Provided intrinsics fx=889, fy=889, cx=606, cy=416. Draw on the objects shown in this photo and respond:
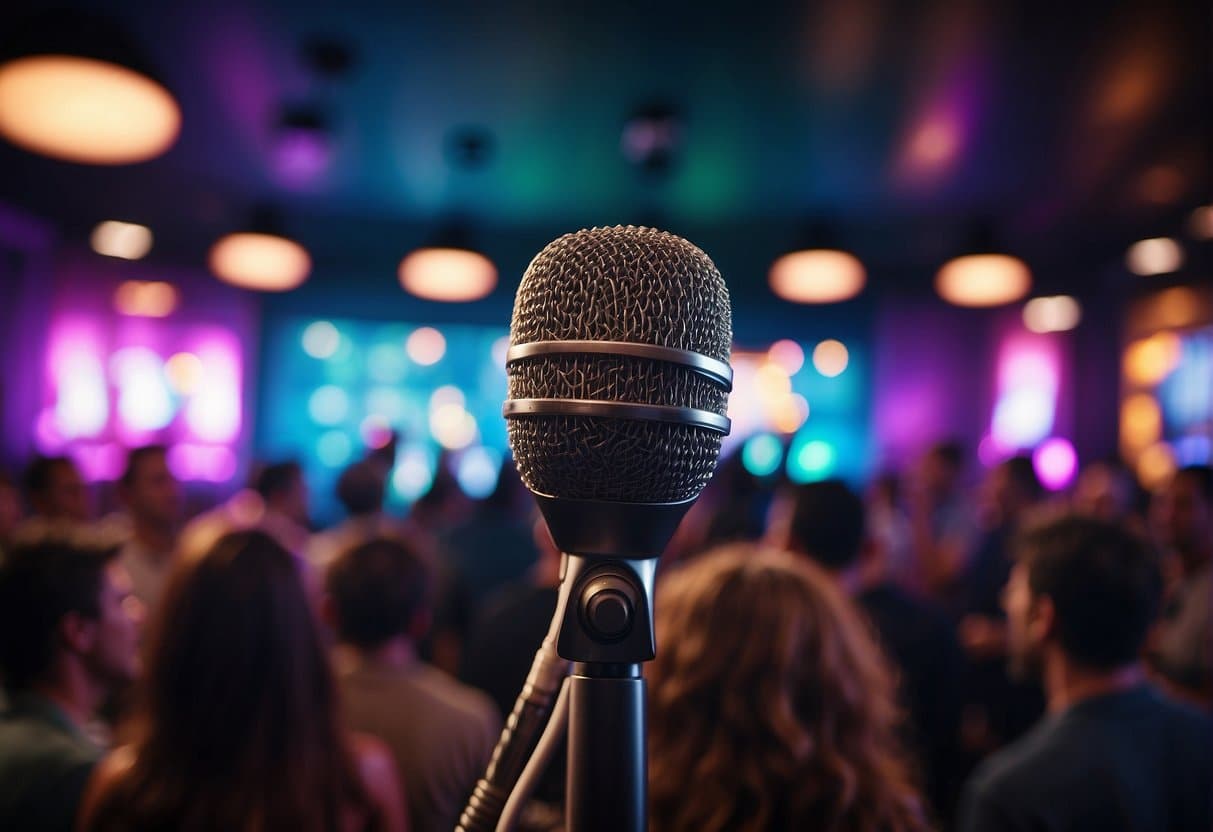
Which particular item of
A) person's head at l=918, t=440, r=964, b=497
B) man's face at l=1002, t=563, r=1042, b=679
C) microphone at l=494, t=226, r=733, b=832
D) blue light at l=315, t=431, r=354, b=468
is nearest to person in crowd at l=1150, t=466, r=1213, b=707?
man's face at l=1002, t=563, r=1042, b=679

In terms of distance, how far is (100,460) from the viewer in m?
7.39

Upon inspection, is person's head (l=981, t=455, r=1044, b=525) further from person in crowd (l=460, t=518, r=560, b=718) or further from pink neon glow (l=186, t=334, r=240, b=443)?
pink neon glow (l=186, t=334, r=240, b=443)

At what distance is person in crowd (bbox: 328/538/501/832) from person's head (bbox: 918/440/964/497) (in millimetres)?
3858

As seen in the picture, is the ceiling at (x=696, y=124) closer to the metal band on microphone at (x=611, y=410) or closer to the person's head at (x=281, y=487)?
the person's head at (x=281, y=487)

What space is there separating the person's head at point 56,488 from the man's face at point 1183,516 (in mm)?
5062

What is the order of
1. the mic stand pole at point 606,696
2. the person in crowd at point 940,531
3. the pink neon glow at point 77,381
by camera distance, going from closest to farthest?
the mic stand pole at point 606,696
the person in crowd at point 940,531
the pink neon glow at point 77,381

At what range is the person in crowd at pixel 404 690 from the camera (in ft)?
7.29

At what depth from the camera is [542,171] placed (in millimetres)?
6250

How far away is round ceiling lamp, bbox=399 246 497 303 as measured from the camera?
209 inches

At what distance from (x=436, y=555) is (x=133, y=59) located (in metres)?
2.34

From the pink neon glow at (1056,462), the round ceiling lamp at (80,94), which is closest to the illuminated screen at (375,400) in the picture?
the pink neon glow at (1056,462)

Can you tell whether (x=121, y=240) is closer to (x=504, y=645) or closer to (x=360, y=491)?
(x=360, y=491)

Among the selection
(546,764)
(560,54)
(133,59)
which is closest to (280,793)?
(546,764)

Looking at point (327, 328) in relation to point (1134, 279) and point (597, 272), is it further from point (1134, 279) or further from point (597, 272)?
point (597, 272)
